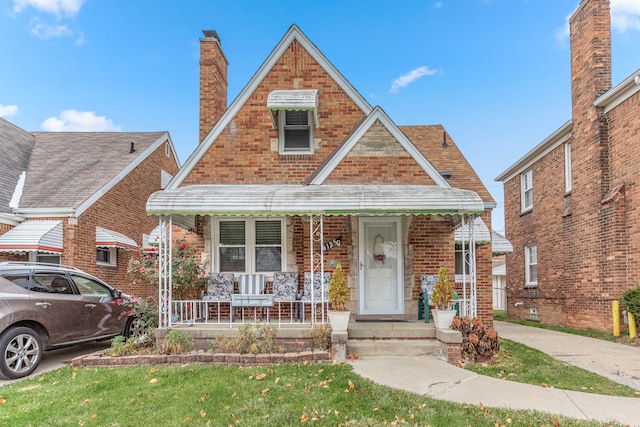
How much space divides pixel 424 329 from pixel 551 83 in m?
11.9

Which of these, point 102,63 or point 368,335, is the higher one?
point 102,63

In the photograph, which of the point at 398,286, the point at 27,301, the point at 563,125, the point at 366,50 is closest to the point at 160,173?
the point at 366,50

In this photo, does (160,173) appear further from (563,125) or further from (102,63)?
(563,125)

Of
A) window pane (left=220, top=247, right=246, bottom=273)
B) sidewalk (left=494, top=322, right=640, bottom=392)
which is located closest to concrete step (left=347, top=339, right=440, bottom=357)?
sidewalk (left=494, top=322, right=640, bottom=392)

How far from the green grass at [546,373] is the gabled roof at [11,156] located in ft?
44.4

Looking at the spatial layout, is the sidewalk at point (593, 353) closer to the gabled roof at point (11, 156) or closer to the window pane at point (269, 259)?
the window pane at point (269, 259)

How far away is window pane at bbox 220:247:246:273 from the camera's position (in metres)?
10.2

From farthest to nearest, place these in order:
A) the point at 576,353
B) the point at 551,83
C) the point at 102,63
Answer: the point at 102,63 → the point at 551,83 → the point at 576,353

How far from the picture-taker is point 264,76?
10.8 meters

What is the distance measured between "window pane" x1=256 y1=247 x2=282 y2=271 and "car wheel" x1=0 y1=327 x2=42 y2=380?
14.9 ft

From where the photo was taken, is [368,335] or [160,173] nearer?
[368,335]

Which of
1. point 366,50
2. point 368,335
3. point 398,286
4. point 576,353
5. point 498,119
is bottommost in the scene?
point 576,353

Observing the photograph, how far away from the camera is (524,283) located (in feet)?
58.6

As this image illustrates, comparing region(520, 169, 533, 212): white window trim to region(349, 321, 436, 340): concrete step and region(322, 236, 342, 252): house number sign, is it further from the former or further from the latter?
region(349, 321, 436, 340): concrete step
